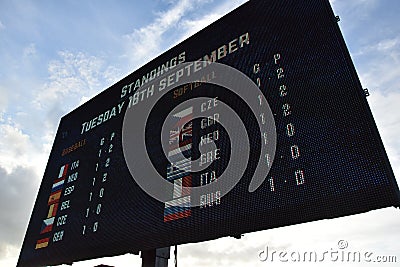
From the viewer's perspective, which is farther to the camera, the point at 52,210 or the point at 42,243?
the point at 52,210

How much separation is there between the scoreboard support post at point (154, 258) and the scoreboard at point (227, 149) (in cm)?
154

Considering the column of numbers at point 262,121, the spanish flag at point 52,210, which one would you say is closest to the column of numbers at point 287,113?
the column of numbers at point 262,121

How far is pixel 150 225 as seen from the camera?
1462cm

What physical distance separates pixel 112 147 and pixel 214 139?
6735 mm

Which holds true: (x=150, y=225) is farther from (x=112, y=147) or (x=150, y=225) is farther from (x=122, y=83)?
(x=122, y=83)

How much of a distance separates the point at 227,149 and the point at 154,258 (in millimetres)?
6527

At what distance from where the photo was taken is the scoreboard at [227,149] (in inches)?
438

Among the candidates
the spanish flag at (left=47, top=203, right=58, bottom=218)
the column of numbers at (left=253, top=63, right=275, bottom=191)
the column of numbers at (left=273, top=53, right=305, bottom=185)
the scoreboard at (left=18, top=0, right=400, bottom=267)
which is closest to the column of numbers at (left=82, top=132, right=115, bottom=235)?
the scoreboard at (left=18, top=0, right=400, bottom=267)

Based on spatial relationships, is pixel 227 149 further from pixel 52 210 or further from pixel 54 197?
pixel 54 197

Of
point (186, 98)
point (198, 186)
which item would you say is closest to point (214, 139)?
point (198, 186)

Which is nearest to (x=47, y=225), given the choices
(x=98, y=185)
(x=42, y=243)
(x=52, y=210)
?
(x=52, y=210)

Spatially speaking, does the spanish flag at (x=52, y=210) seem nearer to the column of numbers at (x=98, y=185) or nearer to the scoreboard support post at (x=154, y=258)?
the column of numbers at (x=98, y=185)

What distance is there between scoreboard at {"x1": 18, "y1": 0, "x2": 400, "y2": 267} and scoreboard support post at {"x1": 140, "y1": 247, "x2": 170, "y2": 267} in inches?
60.5

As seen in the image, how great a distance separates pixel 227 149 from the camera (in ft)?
44.1
